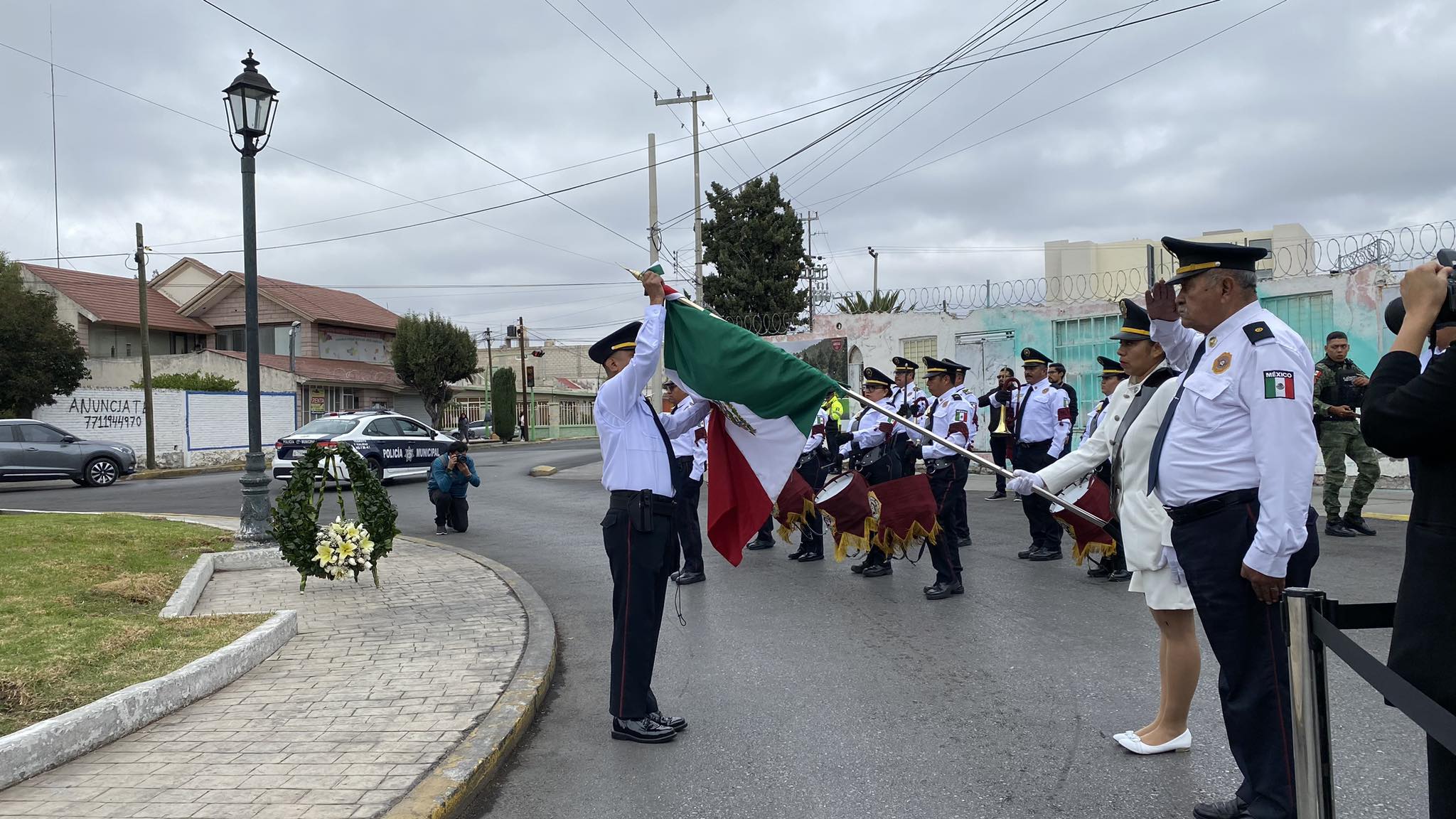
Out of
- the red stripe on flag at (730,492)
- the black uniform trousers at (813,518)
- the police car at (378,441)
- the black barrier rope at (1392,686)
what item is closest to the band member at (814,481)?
the black uniform trousers at (813,518)

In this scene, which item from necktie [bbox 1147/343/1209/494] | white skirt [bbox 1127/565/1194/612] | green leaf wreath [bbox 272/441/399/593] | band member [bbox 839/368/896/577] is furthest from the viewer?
band member [bbox 839/368/896/577]

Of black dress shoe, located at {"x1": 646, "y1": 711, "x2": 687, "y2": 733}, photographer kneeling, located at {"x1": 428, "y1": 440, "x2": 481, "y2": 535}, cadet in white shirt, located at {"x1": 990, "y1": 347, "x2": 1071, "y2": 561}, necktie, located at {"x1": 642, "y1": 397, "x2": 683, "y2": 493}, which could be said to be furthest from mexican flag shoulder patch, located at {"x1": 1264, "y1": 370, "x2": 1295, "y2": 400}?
photographer kneeling, located at {"x1": 428, "y1": 440, "x2": 481, "y2": 535}

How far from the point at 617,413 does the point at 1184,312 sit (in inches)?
97.7

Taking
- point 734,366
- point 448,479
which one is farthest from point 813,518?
point 448,479

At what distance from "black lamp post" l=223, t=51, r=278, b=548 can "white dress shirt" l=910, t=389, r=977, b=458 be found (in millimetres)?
6944

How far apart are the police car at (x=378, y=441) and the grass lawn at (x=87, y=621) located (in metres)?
8.36

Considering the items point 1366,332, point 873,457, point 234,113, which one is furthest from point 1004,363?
point 234,113

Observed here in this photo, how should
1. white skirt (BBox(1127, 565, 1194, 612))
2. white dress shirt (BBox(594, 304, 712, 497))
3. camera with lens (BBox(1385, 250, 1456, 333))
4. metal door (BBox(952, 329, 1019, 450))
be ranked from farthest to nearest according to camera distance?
1. metal door (BBox(952, 329, 1019, 450))
2. white dress shirt (BBox(594, 304, 712, 497))
3. white skirt (BBox(1127, 565, 1194, 612))
4. camera with lens (BBox(1385, 250, 1456, 333))

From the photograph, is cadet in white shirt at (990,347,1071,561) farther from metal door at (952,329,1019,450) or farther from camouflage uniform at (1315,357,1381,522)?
metal door at (952,329,1019,450)

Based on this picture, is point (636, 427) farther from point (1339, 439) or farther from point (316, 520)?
point (1339, 439)

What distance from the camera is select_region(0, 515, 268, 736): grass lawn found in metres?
4.90

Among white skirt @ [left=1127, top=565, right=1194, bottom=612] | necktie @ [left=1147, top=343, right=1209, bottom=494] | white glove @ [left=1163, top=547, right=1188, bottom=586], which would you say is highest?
necktie @ [left=1147, top=343, right=1209, bottom=494]

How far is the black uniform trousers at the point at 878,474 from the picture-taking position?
29.2 feet

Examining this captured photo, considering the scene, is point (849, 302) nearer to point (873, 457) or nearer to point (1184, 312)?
point (873, 457)
